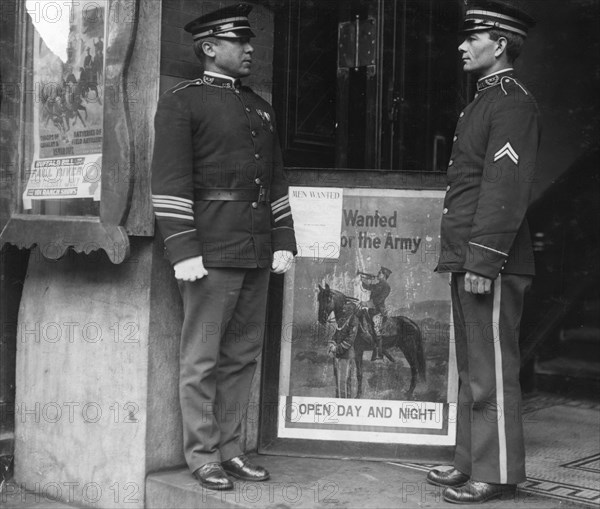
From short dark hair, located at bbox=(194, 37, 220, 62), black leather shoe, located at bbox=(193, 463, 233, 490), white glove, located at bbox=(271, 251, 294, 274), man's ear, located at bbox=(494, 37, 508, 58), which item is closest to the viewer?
man's ear, located at bbox=(494, 37, 508, 58)

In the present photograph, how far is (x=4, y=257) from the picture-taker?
465cm

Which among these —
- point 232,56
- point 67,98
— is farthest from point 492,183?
point 67,98

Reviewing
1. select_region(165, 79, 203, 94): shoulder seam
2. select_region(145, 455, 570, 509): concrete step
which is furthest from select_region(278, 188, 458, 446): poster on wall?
select_region(165, 79, 203, 94): shoulder seam

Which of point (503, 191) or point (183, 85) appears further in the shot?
point (183, 85)

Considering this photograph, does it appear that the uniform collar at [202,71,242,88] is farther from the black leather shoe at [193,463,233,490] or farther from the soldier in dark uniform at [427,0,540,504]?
the black leather shoe at [193,463,233,490]

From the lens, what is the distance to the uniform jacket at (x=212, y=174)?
12.3 ft

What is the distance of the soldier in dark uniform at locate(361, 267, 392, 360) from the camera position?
435cm

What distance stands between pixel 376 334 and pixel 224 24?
5.23 ft

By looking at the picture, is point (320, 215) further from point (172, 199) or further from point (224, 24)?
point (224, 24)

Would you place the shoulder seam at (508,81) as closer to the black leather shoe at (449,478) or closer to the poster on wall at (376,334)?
the poster on wall at (376,334)

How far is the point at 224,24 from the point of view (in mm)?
3904

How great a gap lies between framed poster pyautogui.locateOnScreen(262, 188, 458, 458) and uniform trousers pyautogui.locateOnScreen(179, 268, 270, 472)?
39cm

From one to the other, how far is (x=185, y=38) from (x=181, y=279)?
115cm

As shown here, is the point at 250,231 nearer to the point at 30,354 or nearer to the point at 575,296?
the point at 30,354
